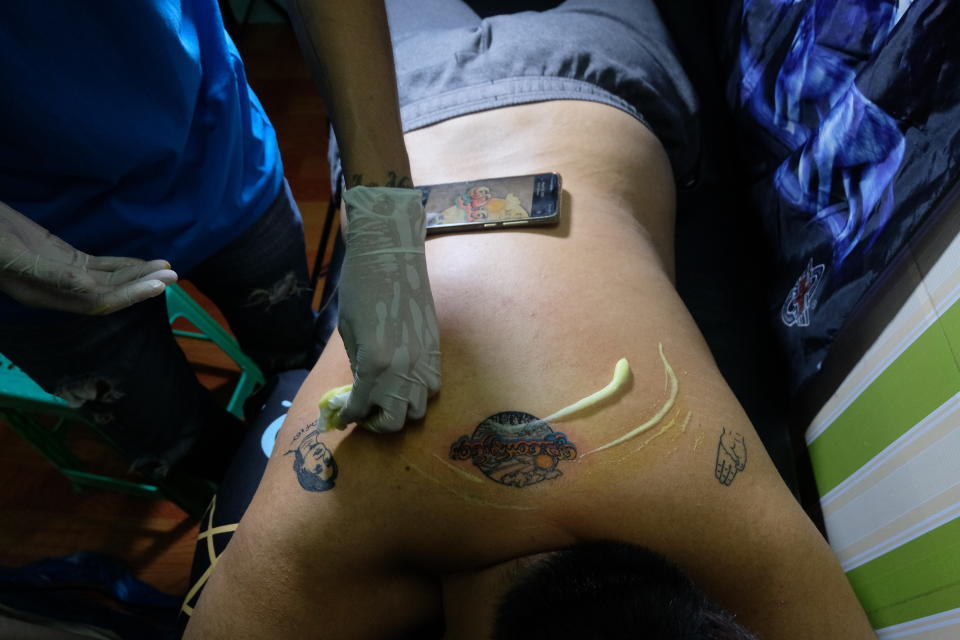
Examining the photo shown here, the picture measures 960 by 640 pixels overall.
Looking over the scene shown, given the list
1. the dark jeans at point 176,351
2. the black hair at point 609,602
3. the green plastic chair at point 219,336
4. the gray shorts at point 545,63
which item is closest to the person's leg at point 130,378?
the dark jeans at point 176,351

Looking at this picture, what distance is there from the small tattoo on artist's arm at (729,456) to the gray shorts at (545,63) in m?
0.66

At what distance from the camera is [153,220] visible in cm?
88

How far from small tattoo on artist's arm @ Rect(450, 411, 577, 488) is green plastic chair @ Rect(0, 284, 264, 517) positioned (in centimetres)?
91

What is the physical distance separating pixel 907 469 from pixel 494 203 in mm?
699

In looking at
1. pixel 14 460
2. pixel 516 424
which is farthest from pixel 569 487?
pixel 14 460

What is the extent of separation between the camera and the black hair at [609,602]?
50 cm

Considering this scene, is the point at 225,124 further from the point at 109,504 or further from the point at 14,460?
the point at 14,460

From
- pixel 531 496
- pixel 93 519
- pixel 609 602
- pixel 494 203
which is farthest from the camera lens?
pixel 93 519

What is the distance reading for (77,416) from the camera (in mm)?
1208

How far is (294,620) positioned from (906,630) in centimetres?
81

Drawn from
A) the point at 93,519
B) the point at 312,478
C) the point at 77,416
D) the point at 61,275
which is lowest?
the point at 93,519

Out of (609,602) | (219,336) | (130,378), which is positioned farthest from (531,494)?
(219,336)

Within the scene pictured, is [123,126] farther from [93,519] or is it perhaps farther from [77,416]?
[93,519]

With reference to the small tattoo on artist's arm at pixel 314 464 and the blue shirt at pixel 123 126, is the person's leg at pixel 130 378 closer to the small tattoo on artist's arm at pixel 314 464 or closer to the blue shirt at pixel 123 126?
the blue shirt at pixel 123 126
